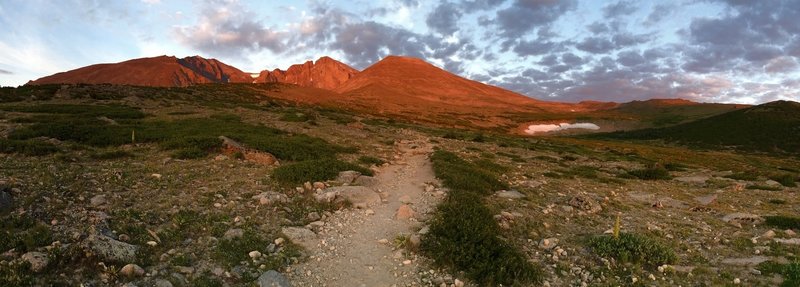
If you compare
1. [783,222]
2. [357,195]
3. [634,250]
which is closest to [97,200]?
[357,195]

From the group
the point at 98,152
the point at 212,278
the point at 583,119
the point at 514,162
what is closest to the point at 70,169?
the point at 98,152

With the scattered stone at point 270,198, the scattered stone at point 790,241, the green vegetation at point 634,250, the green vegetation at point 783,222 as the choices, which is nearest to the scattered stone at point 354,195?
the scattered stone at point 270,198

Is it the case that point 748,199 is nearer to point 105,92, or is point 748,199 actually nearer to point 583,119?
point 105,92

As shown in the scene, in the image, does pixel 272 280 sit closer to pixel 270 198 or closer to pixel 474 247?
pixel 474 247

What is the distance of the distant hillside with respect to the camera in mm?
111750

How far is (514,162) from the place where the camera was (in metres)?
33.8

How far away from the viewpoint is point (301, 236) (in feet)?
42.4

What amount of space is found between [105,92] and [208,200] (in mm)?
50492

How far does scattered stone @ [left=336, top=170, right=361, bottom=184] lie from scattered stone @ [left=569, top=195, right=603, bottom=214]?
9.36 meters

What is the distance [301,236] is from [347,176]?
7445 millimetres

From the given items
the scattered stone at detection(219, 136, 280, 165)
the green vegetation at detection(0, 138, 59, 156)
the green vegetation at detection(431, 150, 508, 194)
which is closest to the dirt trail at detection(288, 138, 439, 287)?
the green vegetation at detection(431, 150, 508, 194)

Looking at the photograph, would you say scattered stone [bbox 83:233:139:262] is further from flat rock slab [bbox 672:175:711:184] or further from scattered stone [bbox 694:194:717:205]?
flat rock slab [bbox 672:175:711:184]

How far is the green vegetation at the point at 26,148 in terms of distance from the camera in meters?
18.8

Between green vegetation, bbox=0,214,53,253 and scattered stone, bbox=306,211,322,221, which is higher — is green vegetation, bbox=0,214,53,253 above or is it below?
above
